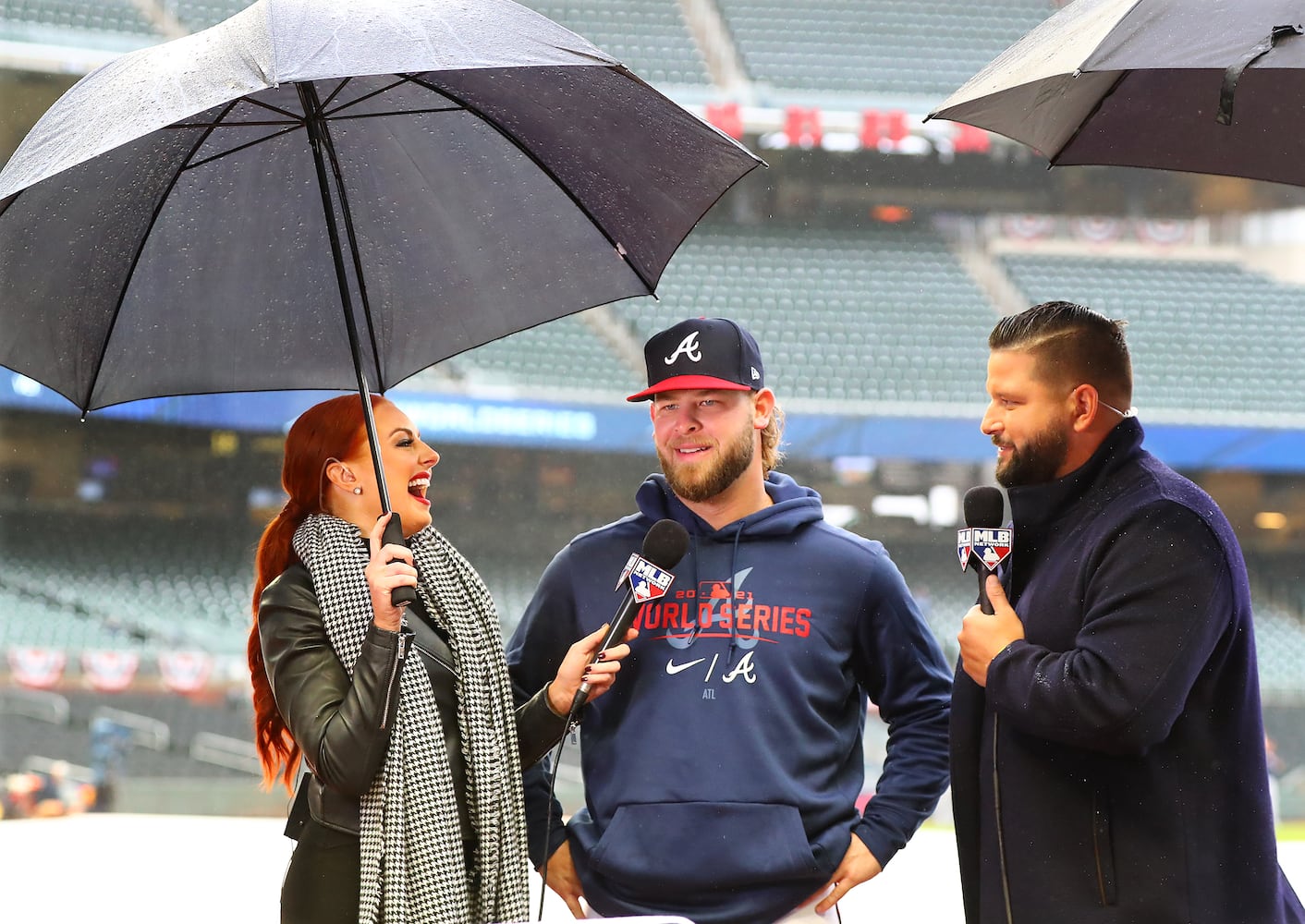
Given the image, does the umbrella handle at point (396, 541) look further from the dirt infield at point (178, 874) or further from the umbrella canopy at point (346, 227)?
the dirt infield at point (178, 874)

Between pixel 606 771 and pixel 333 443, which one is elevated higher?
pixel 333 443

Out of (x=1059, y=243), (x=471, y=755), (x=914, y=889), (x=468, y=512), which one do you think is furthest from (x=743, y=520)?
(x=1059, y=243)

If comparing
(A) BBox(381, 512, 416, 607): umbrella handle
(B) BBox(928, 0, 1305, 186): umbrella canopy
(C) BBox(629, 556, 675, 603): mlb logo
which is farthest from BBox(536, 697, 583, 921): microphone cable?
(B) BBox(928, 0, 1305, 186): umbrella canopy

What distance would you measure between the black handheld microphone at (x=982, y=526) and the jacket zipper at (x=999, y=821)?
14cm

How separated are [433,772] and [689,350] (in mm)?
609

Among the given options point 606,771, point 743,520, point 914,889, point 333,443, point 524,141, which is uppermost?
point 524,141

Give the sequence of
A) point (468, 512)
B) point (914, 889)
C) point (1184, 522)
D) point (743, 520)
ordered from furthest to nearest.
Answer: point (468, 512) → point (914, 889) → point (743, 520) → point (1184, 522)

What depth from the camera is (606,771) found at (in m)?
1.68

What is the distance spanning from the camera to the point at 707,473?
1.72 m

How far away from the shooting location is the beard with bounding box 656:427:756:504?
67.7 inches

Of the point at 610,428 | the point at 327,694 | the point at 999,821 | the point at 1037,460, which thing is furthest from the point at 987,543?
the point at 610,428

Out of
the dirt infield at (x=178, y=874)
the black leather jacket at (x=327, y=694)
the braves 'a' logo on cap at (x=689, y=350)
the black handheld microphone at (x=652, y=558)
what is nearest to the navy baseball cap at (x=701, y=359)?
the braves 'a' logo on cap at (x=689, y=350)

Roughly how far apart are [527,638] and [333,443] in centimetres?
38

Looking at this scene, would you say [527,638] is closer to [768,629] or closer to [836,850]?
[768,629]
